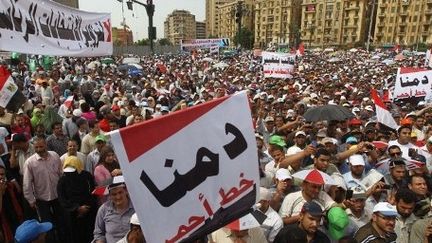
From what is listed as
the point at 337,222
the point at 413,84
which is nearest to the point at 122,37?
the point at 413,84

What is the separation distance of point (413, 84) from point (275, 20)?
118141 millimetres

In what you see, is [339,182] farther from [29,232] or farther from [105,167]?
[29,232]

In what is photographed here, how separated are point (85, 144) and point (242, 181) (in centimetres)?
419

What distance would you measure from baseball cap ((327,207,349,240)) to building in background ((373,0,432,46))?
321ft

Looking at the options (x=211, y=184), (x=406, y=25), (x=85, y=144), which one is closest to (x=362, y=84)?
(x=85, y=144)

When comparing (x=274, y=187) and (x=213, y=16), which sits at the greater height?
(x=213, y=16)

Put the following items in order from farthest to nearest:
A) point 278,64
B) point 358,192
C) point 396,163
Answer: point 278,64
point 396,163
point 358,192

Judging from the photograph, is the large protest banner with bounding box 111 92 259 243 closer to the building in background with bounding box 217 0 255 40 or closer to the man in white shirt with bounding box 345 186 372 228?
the man in white shirt with bounding box 345 186 372 228

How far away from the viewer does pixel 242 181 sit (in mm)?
2352

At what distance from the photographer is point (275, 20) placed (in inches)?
4865

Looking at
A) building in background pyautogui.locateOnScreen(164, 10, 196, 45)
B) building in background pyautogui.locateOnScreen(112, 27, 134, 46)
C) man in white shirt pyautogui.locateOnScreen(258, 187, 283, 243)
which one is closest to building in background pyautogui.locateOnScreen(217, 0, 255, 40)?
building in background pyautogui.locateOnScreen(164, 10, 196, 45)

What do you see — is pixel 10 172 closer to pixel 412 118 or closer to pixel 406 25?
pixel 412 118

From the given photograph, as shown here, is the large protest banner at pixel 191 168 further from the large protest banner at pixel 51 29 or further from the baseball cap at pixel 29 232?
the large protest banner at pixel 51 29

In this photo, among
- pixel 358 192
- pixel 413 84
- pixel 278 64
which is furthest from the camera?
pixel 278 64
